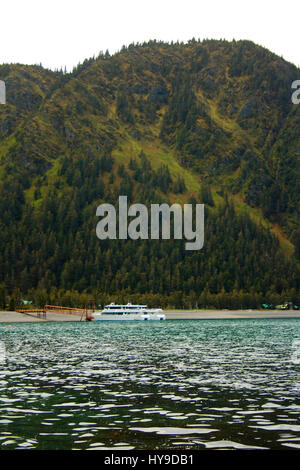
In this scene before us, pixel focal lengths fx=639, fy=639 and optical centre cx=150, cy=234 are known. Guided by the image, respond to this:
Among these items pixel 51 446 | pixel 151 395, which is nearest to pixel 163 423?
pixel 51 446

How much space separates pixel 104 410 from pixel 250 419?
9615 millimetres

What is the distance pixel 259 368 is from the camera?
66.1 m

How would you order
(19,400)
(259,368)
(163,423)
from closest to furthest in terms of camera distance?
(163,423) → (19,400) → (259,368)

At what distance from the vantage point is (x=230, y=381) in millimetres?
55281

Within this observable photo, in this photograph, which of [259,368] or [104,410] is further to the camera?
[259,368]

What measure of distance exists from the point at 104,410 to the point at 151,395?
22.8 feet

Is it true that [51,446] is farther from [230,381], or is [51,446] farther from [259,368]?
[259,368]
